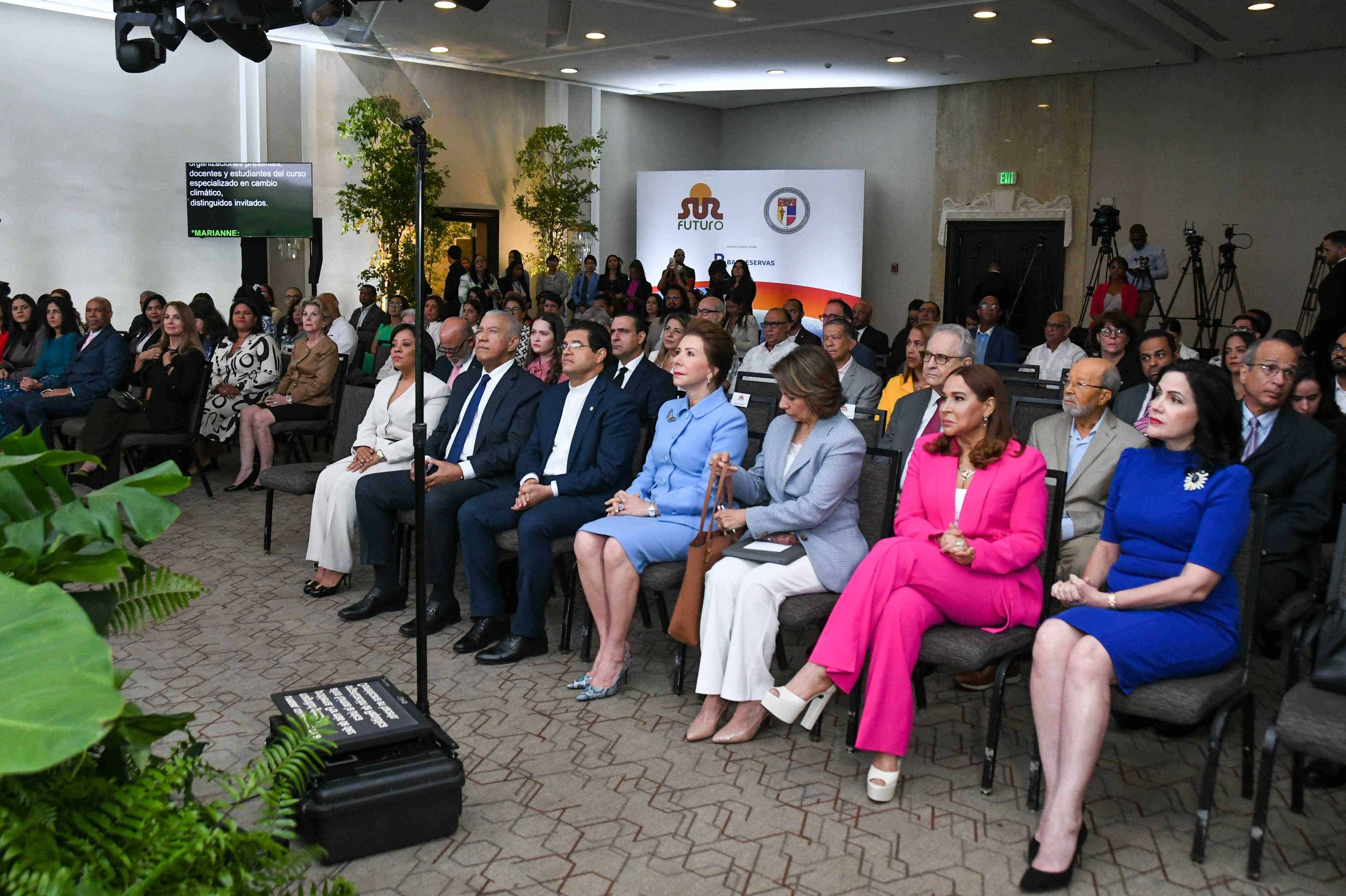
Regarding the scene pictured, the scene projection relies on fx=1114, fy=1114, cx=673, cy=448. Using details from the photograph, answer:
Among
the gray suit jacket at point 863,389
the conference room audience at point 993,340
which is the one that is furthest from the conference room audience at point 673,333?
the conference room audience at point 993,340

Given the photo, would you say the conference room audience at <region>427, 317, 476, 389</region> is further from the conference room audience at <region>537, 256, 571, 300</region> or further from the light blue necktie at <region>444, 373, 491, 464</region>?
the conference room audience at <region>537, 256, 571, 300</region>

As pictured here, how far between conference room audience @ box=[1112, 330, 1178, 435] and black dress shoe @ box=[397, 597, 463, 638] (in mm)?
2903

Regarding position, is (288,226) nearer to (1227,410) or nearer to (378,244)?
(378,244)

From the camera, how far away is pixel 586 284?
575 inches

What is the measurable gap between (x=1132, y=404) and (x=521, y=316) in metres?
7.11

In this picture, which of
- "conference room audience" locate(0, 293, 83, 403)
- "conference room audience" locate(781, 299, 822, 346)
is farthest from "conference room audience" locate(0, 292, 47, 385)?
"conference room audience" locate(781, 299, 822, 346)

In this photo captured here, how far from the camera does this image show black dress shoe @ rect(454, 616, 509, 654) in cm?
436

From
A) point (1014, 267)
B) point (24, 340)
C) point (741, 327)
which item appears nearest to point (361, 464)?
point (24, 340)

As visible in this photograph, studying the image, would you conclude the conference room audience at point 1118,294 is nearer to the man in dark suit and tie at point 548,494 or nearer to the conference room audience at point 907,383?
the conference room audience at point 907,383

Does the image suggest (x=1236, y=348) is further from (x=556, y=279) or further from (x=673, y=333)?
(x=556, y=279)

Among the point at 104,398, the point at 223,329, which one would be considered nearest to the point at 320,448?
the point at 223,329

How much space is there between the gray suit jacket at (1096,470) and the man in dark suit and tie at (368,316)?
7749mm

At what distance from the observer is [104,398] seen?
706 cm

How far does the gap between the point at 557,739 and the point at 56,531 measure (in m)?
2.39
